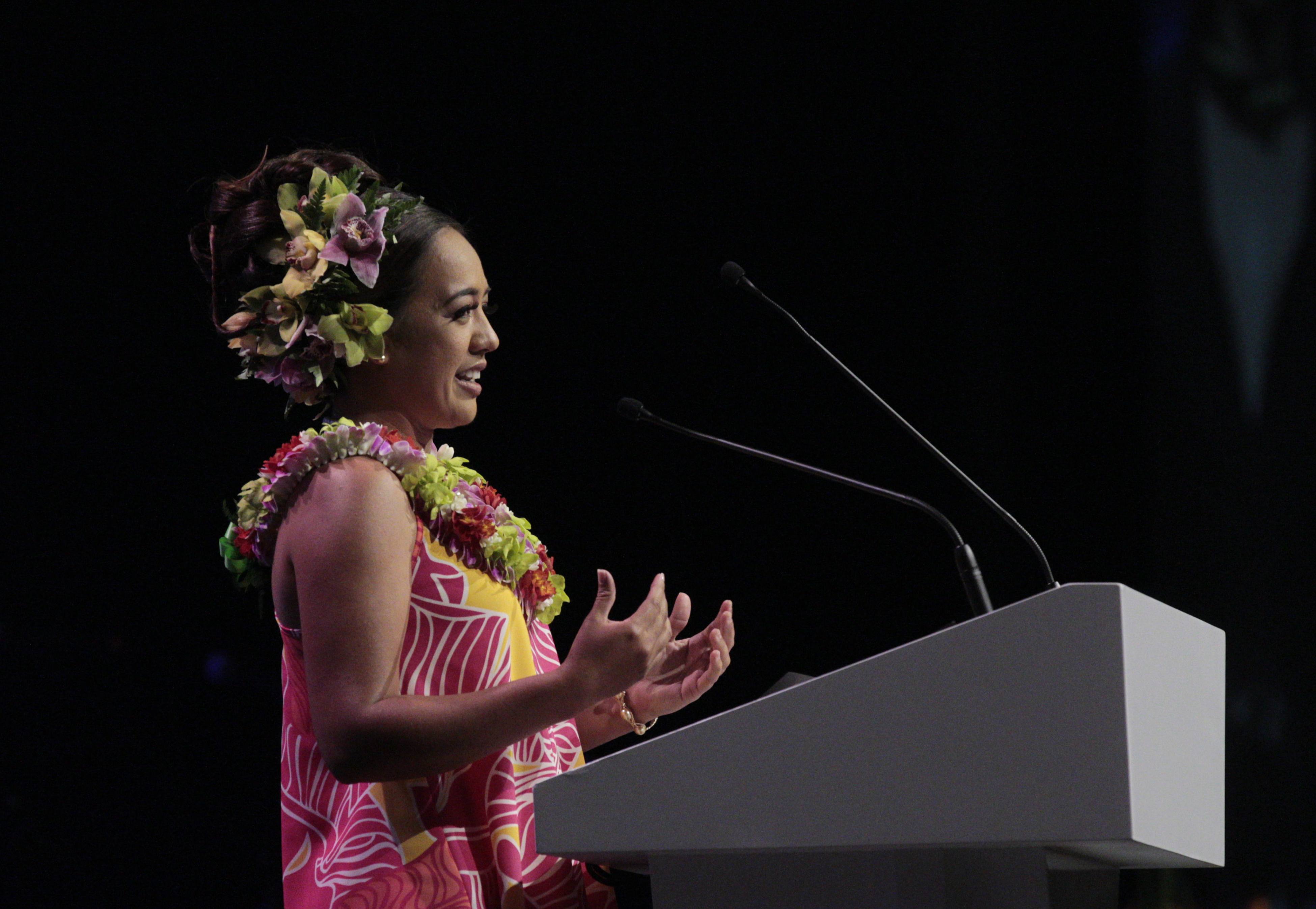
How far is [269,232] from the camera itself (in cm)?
176

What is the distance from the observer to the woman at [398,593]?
137cm

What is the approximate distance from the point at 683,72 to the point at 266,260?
89.3 inches

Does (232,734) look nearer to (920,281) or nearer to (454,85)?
(454,85)

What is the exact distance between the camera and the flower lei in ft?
5.07

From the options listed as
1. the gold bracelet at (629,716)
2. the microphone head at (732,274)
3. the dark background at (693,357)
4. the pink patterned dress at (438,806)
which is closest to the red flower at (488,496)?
the pink patterned dress at (438,806)

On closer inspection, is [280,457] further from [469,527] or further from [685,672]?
[685,672]

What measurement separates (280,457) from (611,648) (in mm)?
495

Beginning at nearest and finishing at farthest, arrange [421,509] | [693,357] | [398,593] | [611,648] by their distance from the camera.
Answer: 1. [611,648]
2. [398,593]
3. [421,509]
4. [693,357]

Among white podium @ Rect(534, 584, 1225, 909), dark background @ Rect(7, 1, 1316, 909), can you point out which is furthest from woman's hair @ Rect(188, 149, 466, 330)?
dark background @ Rect(7, 1, 1316, 909)

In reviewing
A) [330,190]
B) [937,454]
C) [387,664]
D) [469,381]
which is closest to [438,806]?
[387,664]

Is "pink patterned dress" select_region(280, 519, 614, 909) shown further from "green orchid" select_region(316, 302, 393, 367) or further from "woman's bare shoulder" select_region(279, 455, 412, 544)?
"green orchid" select_region(316, 302, 393, 367)

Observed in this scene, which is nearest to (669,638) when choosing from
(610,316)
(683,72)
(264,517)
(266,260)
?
(264,517)

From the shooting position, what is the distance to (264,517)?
1.60 meters

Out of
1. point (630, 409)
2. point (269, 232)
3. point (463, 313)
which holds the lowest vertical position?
point (630, 409)
